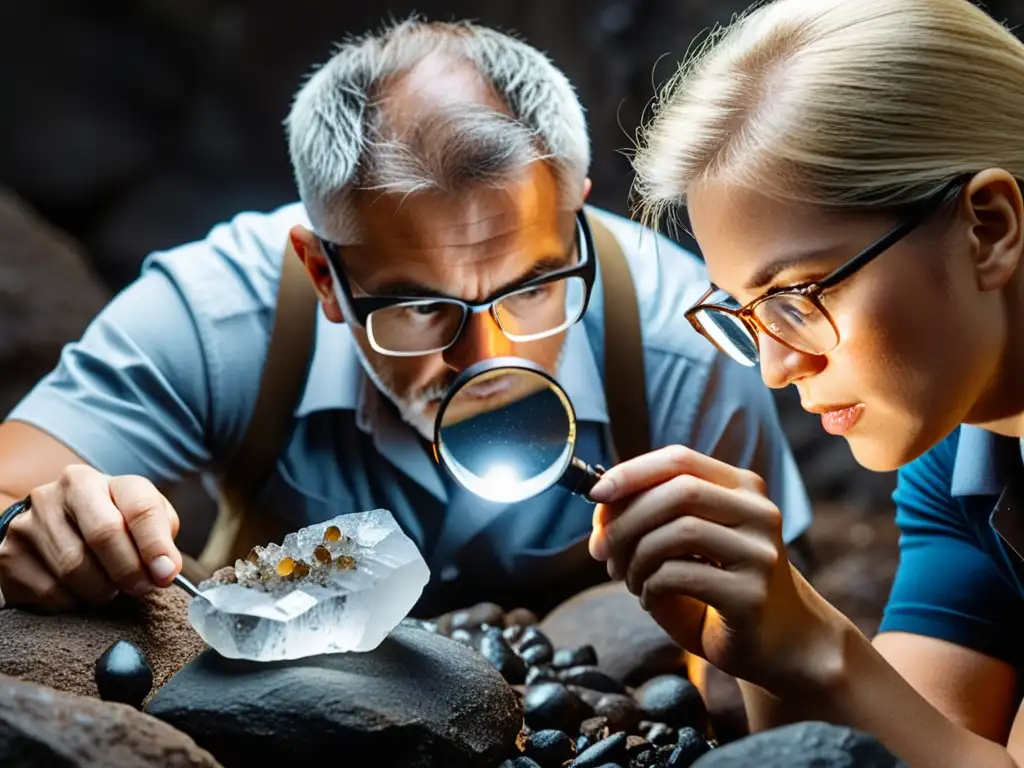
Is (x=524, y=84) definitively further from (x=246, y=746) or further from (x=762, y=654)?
(x=246, y=746)

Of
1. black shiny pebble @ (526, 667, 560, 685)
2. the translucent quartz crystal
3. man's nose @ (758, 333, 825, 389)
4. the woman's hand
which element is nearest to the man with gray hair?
the translucent quartz crystal

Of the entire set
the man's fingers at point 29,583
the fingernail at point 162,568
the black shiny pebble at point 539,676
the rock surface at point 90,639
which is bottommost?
the black shiny pebble at point 539,676

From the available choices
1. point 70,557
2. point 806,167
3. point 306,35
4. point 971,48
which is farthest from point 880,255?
point 306,35

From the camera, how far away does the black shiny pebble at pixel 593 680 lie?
7.84ft

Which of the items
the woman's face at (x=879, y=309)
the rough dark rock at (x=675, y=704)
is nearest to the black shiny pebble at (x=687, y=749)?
the rough dark rock at (x=675, y=704)

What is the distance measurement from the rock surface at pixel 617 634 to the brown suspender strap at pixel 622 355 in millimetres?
374

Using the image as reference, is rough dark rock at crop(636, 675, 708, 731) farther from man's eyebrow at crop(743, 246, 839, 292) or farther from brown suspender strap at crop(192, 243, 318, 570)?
brown suspender strap at crop(192, 243, 318, 570)

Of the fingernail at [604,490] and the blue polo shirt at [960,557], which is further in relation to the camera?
the blue polo shirt at [960,557]

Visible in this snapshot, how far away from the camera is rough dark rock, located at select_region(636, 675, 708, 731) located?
2270 mm

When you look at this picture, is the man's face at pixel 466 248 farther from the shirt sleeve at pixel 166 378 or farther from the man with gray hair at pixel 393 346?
the shirt sleeve at pixel 166 378

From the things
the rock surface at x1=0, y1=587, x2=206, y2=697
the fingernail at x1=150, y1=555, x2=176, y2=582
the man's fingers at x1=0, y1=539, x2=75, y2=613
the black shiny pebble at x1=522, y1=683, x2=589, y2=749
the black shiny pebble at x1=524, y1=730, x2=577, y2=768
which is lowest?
the black shiny pebble at x1=522, y1=683, x2=589, y2=749

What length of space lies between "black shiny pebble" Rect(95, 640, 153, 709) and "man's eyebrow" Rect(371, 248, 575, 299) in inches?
37.7

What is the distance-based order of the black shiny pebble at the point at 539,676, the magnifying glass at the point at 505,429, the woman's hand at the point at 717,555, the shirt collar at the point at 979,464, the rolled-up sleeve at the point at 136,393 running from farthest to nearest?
the rolled-up sleeve at the point at 136,393, the black shiny pebble at the point at 539,676, the shirt collar at the point at 979,464, the magnifying glass at the point at 505,429, the woman's hand at the point at 717,555

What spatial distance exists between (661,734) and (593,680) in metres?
0.27
